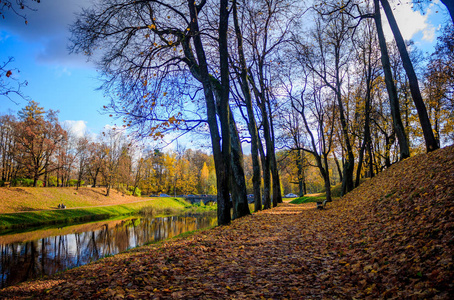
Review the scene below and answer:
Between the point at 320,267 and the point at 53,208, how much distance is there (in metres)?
30.1

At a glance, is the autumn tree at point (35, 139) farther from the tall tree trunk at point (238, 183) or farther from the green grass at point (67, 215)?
the tall tree trunk at point (238, 183)

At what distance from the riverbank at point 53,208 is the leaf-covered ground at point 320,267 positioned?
20.4m

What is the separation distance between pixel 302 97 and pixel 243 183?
10428mm

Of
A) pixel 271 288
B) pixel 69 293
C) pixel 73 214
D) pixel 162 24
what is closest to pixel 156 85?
pixel 162 24

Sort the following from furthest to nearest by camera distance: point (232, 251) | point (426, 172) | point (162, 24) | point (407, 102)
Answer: point (407, 102) → point (162, 24) → point (426, 172) → point (232, 251)

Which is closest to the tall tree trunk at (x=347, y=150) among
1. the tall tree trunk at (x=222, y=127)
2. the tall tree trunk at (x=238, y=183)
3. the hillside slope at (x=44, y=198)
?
the tall tree trunk at (x=238, y=183)

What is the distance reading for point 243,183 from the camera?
10.5m

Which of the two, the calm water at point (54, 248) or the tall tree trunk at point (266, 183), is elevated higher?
the tall tree trunk at point (266, 183)

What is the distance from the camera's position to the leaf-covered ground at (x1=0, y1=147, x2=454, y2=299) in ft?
10.2

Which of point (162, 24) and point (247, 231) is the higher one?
point (162, 24)

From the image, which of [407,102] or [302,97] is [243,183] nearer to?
[302,97]

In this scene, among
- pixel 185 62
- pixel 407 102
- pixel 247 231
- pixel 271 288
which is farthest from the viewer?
pixel 407 102

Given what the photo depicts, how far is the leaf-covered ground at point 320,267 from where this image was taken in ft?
10.2

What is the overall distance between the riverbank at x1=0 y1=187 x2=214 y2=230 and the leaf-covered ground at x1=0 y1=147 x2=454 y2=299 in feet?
67.0
